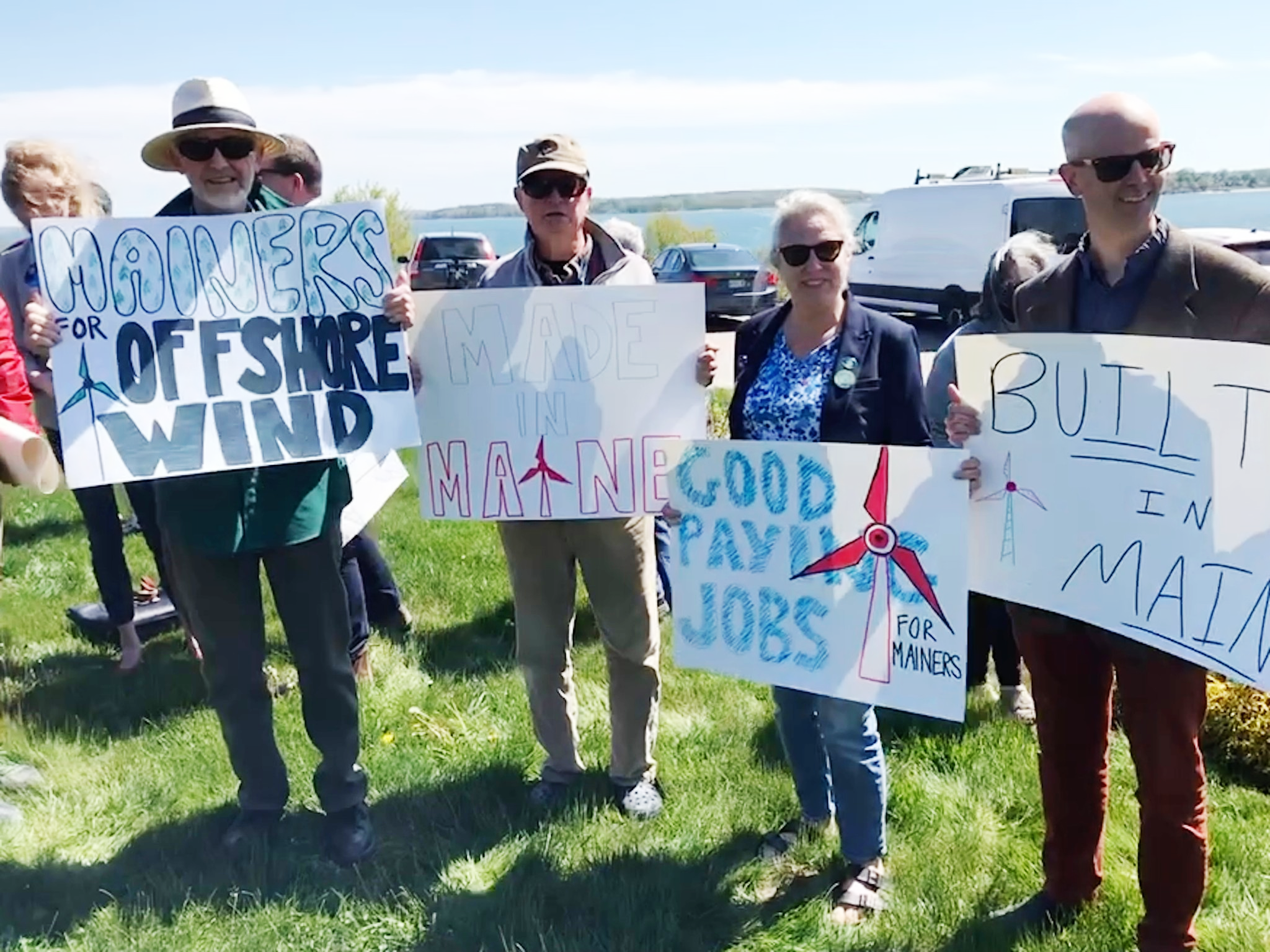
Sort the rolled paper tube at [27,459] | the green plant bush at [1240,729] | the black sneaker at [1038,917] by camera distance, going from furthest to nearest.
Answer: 1. the green plant bush at [1240,729]
2. the black sneaker at [1038,917]
3. the rolled paper tube at [27,459]

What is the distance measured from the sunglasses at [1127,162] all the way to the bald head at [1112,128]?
0.01 meters

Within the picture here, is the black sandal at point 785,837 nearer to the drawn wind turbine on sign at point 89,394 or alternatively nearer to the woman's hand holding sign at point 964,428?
the woman's hand holding sign at point 964,428

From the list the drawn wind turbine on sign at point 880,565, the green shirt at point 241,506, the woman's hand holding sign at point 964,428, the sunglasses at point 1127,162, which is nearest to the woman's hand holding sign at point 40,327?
the green shirt at point 241,506

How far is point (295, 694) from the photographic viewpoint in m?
4.64

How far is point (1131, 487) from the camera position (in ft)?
8.12

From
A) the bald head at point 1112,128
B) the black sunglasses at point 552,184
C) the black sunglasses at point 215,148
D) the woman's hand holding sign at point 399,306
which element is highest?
the black sunglasses at point 215,148

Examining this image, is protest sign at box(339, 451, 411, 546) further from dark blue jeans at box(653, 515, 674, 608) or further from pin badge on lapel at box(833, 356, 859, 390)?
pin badge on lapel at box(833, 356, 859, 390)

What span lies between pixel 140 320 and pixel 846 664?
83.9 inches

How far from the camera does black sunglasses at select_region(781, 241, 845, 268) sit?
111 inches

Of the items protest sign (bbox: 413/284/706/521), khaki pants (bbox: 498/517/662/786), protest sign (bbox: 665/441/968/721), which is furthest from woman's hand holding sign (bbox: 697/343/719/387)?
khaki pants (bbox: 498/517/662/786)

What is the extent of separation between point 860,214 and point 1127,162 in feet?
72.8

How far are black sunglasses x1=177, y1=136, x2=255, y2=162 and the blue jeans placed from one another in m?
2.13

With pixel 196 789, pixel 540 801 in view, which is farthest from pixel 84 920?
pixel 540 801

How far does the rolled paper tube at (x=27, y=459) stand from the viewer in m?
2.80
